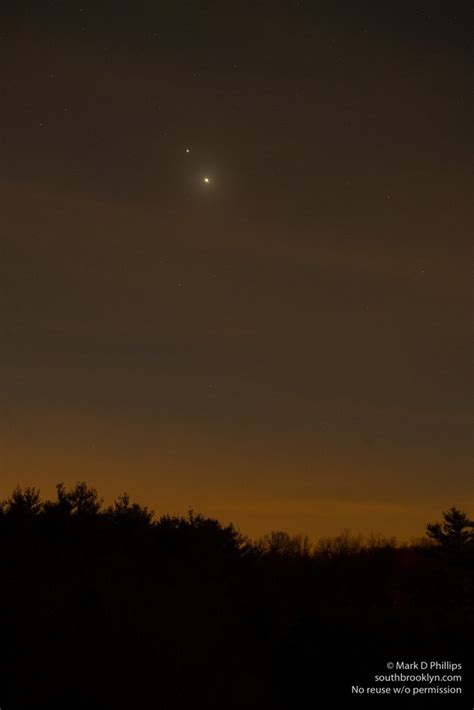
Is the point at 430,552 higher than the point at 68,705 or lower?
higher

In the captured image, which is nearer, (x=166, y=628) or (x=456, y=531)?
(x=166, y=628)

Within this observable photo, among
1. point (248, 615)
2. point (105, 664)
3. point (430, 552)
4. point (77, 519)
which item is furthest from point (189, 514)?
point (105, 664)

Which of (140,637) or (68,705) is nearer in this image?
(68,705)

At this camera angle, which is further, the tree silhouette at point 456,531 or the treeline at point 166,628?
the tree silhouette at point 456,531

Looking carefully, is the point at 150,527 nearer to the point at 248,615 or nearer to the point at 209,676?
the point at 248,615

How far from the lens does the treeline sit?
14.2 metres

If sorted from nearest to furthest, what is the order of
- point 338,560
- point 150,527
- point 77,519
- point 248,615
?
point 248,615
point 77,519
point 150,527
point 338,560

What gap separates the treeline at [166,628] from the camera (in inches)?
559

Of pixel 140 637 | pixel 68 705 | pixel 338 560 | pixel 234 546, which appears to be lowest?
pixel 68 705

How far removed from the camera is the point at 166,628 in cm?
1814

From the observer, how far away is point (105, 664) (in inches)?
584

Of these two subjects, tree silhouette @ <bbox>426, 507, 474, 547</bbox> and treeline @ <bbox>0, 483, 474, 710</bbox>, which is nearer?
treeline @ <bbox>0, 483, 474, 710</bbox>

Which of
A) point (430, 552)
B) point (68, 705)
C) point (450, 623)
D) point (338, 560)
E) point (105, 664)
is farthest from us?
point (338, 560)

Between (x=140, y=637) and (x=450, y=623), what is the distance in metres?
6.84
